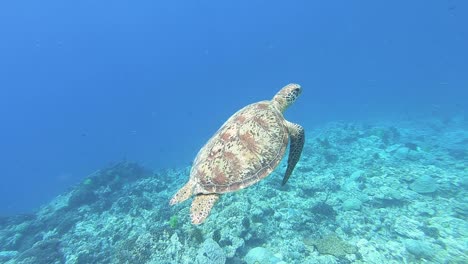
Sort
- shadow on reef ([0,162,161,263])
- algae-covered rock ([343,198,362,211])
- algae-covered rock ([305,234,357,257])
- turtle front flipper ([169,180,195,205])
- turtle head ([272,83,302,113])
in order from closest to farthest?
turtle front flipper ([169,180,195,205]), turtle head ([272,83,302,113]), algae-covered rock ([305,234,357,257]), algae-covered rock ([343,198,362,211]), shadow on reef ([0,162,161,263])

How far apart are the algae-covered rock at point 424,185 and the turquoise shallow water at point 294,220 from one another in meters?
0.05

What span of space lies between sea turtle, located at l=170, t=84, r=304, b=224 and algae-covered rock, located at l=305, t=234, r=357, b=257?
15.3 feet

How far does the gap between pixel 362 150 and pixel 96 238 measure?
16865 mm

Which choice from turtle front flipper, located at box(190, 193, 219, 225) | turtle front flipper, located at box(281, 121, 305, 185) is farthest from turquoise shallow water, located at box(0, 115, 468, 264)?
turtle front flipper, located at box(281, 121, 305, 185)

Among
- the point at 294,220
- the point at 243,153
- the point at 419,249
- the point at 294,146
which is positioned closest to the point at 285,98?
the point at 294,146

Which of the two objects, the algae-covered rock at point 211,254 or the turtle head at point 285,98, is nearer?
the turtle head at point 285,98

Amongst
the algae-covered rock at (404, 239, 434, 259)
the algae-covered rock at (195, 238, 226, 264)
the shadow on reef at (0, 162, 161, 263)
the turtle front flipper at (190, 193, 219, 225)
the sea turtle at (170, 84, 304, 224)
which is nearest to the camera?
the turtle front flipper at (190, 193, 219, 225)

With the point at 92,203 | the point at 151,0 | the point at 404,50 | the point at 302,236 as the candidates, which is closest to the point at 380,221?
the point at 302,236

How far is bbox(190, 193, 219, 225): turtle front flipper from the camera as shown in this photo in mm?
4629

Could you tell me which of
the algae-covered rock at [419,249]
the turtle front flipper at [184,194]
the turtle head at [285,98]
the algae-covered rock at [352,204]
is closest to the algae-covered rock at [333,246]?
the algae-covered rock at [419,249]

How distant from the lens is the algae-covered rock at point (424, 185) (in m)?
11.8

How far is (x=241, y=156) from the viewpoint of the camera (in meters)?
5.03

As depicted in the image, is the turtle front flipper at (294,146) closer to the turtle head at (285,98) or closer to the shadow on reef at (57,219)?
the turtle head at (285,98)

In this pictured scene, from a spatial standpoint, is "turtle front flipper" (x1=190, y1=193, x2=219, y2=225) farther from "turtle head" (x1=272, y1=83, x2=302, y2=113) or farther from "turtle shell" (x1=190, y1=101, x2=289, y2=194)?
"turtle head" (x1=272, y1=83, x2=302, y2=113)
